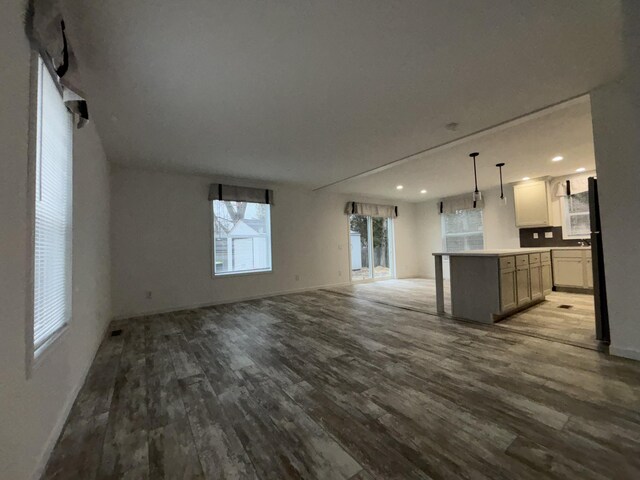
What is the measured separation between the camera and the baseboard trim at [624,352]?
2262 millimetres

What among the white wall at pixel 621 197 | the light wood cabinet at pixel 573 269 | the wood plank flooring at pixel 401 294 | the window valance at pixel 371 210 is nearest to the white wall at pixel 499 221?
the light wood cabinet at pixel 573 269

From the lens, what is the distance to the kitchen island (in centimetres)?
338

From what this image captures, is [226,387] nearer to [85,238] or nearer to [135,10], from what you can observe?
[85,238]

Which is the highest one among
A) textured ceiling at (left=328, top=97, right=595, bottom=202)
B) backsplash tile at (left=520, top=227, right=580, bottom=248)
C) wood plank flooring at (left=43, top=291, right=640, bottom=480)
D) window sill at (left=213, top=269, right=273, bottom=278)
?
textured ceiling at (left=328, top=97, right=595, bottom=202)

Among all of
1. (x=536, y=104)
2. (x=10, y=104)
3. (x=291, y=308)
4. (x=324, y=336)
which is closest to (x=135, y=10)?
(x=10, y=104)

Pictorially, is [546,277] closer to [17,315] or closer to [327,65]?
[327,65]

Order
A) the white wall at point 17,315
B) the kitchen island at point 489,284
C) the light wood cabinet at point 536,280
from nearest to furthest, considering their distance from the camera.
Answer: the white wall at point 17,315, the kitchen island at point 489,284, the light wood cabinet at point 536,280

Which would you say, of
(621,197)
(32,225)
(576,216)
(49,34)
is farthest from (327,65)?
(576,216)

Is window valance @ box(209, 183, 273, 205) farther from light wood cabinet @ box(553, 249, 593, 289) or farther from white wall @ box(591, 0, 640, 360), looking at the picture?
light wood cabinet @ box(553, 249, 593, 289)

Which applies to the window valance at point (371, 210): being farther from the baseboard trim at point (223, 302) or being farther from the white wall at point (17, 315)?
the white wall at point (17, 315)

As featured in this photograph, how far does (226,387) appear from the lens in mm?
2021

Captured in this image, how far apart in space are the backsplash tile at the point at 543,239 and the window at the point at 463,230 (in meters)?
0.94

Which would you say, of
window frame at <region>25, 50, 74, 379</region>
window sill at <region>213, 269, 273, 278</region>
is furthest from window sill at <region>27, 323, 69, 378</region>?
window sill at <region>213, 269, 273, 278</region>

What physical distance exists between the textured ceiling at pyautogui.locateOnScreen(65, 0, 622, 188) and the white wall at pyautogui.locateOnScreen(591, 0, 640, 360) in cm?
30
